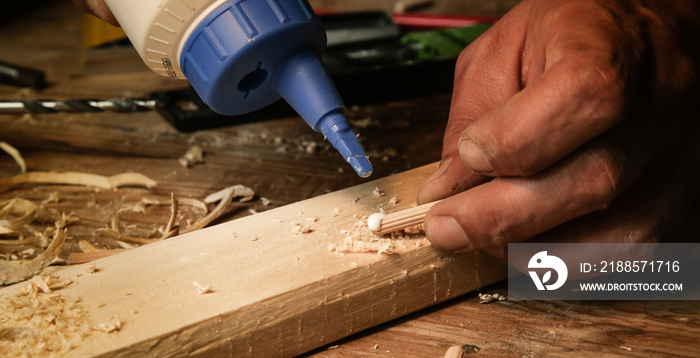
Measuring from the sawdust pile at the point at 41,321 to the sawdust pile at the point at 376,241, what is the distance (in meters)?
0.33

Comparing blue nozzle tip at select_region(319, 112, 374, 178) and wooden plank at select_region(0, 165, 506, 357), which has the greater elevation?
blue nozzle tip at select_region(319, 112, 374, 178)

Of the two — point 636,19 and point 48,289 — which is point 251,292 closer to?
point 48,289

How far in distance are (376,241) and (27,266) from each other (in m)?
0.50

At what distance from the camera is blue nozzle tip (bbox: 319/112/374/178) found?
0.83m

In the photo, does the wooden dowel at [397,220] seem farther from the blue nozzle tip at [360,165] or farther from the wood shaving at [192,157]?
the wood shaving at [192,157]

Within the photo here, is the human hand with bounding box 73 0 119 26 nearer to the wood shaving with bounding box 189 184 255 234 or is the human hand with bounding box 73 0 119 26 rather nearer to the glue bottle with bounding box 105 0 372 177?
the glue bottle with bounding box 105 0 372 177

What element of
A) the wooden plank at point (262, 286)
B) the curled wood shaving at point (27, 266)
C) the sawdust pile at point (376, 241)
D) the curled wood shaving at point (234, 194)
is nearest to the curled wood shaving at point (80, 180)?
the curled wood shaving at point (234, 194)

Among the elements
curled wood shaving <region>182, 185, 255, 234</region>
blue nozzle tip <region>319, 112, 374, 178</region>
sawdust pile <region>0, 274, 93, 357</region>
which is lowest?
sawdust pile <region>0, 274, 93, 357</region>

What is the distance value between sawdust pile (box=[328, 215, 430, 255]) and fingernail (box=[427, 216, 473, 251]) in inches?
1.2

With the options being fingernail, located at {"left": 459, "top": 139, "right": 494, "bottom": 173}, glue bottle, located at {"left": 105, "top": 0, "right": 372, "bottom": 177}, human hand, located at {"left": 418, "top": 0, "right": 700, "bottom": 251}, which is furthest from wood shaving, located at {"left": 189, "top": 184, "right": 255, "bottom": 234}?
fingernail, located at {"left": 459, "top": 139, "right": 494, "bottom": 173}

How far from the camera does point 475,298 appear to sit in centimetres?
92

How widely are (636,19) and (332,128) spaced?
437mm

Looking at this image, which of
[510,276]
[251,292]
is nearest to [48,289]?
[251,292]

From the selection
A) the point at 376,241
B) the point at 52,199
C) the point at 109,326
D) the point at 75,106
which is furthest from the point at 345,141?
the point at 75,106
